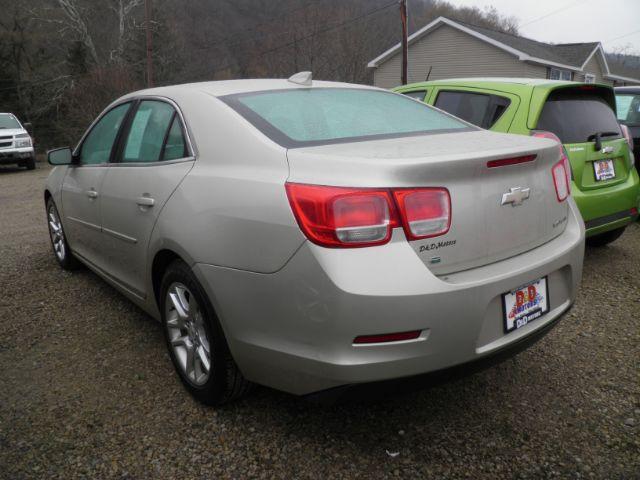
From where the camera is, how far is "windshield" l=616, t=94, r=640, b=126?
667 centimetres

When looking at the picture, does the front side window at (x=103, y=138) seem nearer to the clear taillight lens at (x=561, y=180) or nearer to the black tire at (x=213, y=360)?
the black tire at (x=213, y=360)

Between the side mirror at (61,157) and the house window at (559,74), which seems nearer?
the side mirror at (61,157)

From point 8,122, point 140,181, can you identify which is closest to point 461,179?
point 140,181

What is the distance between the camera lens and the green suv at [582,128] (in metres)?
4.13

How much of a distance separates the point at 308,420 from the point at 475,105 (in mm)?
3323

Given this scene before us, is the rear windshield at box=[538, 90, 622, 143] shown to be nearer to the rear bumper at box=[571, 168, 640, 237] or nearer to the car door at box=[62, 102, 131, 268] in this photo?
the rear bumper at box=[571, 168, 640, 237]

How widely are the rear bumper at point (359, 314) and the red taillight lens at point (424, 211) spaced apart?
7 centimetres

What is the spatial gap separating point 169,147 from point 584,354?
2.55 metres

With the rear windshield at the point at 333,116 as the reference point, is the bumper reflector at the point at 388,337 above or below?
below

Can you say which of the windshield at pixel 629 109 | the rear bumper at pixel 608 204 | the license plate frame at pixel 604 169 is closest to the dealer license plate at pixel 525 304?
the rear bumper at pixel 608 204

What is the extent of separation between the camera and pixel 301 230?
6.05ft

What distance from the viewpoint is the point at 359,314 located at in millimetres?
1766

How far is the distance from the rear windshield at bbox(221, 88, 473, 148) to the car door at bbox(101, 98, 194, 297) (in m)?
0.39

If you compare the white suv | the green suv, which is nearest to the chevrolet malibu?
the green suv
